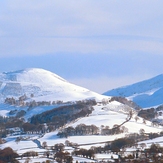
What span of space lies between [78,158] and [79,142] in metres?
18.1

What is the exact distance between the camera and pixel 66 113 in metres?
132

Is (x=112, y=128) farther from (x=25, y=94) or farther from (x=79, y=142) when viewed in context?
(x=25, y=94)

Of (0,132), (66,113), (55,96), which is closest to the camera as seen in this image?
(0,132)

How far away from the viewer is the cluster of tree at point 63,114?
124500 mm

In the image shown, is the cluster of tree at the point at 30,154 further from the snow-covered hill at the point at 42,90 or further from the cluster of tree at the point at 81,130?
the snow-covered hill at the point at 42,90

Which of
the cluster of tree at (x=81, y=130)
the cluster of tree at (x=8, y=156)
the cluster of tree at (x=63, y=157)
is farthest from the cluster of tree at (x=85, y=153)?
the cluster of tree at (x=81, y=130)

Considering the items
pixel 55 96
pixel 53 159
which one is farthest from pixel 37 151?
pixel 55 96

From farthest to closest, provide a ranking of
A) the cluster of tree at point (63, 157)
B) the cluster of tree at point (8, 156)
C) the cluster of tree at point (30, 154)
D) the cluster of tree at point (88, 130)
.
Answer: the cluster of tree at point (88, 130) → the cluster of tree at point (30, 154) → the cluster of tree at point (8, 156) → the cluster of tree at point (63, 157)

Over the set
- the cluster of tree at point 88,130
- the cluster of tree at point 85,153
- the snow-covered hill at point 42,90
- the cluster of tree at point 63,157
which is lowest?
the cluster of tree at point 63,157

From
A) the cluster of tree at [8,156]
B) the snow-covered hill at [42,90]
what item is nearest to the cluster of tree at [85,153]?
the cluster of tree at [8,156]

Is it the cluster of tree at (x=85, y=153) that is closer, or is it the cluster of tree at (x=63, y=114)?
the cluster of tree at (x=85, y=153)

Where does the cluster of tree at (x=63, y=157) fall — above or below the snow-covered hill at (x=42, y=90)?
below

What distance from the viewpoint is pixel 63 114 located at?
131500 millimetres

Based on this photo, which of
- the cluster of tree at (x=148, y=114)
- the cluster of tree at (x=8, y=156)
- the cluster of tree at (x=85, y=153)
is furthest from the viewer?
the cluster of tree at (x=148, y=114)
